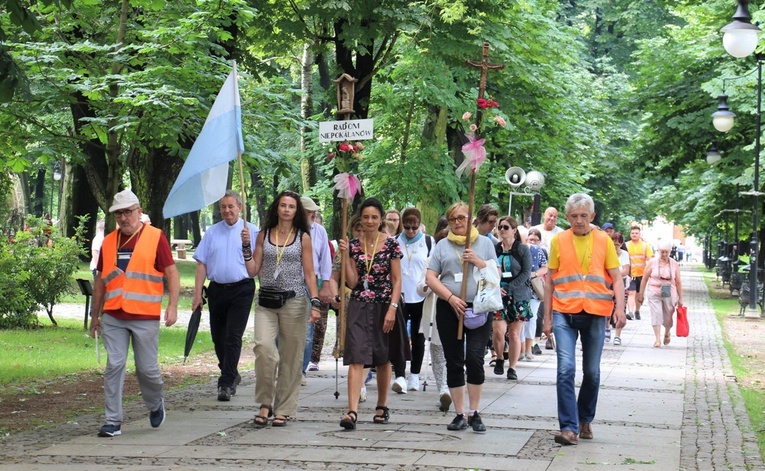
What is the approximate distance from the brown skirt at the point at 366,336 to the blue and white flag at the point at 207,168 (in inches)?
62.3

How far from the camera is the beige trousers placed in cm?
975

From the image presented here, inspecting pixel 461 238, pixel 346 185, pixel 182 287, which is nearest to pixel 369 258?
pixel 461 238

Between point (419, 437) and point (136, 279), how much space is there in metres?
2.45

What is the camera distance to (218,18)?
1483 cm

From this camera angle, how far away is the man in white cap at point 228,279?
1121 cm

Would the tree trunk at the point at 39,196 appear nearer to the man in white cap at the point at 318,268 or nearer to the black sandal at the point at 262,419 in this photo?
the man in white cap at the point at 318,268

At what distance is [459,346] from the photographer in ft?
31.8

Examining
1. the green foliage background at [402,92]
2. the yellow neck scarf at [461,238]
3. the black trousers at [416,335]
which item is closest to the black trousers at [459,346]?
the yellow neck scarf at [461,238]

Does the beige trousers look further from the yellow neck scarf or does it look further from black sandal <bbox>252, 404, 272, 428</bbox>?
the yellow neck scarf

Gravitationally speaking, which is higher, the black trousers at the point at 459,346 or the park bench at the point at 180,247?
the park bench at the point at 180,247

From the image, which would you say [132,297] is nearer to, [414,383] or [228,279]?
[228,279]

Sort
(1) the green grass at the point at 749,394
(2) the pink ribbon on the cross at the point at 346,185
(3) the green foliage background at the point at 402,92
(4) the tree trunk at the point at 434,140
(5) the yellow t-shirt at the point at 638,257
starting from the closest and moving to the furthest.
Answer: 1. (1) the green grass at the point at 749,394
2. (2) the pink ribbon on the cross at the point at 346,185
3. (3) the green foliage background at the point at 402,92
4. (5) the yellow t-shirt at the point at 638,257
5. (4) the tree trunk at the point at 434,140

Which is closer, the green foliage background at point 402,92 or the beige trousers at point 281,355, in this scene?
the beige trousers at point 281,355

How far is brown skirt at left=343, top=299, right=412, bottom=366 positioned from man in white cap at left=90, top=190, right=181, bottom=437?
1395 mm
